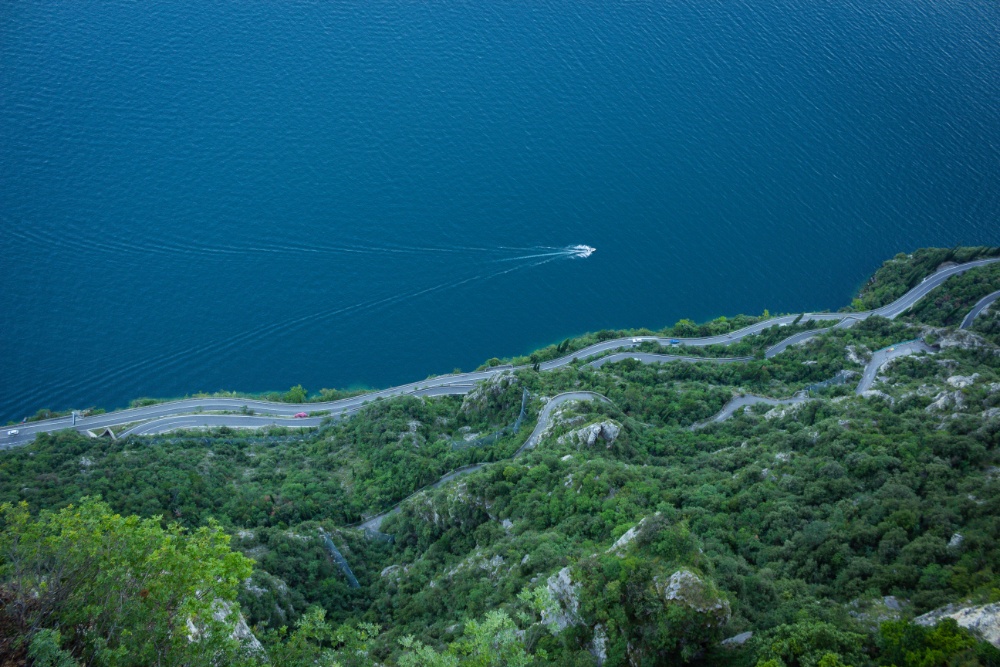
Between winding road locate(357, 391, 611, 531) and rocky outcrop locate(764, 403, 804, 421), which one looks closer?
winding road locate(357, 391, 611, 531)

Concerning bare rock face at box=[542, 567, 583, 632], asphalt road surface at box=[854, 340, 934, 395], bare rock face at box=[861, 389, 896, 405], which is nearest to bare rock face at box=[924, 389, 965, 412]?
bare rock face at box=[861, 389, 896, 405]

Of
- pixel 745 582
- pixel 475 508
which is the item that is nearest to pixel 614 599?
pixel 745 582

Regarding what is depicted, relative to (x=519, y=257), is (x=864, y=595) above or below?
below

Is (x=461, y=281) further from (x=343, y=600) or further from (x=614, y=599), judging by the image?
(x=614, y=599)

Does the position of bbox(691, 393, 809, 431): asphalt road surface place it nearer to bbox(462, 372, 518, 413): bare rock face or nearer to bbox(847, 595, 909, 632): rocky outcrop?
bbox(462, 372, 518, 413): bare rock face

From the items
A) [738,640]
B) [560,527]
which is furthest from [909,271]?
[738,640]

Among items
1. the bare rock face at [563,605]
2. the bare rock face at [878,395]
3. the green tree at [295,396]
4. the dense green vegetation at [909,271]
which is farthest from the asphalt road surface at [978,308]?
the green tree at [295,396]
